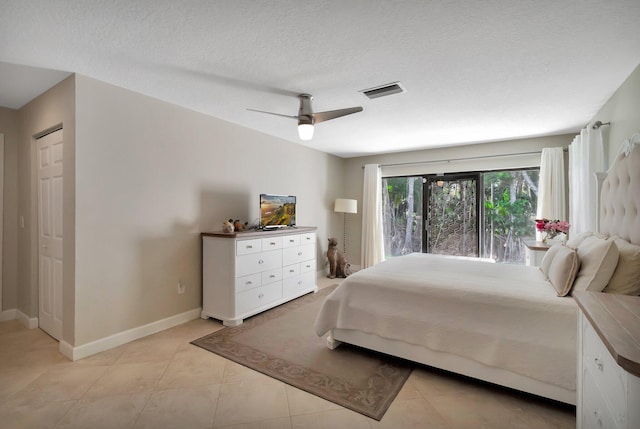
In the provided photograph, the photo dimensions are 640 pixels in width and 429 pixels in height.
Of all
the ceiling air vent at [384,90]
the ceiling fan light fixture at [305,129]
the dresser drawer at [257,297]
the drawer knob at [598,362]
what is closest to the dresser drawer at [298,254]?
the dresser drawer at [257,297]

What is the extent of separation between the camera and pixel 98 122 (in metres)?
2.55

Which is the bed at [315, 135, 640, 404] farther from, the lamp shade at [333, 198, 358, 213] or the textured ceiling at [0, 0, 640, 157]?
the lamp shade at [333, 198, 358, 213]

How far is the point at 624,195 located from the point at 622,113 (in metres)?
0.90

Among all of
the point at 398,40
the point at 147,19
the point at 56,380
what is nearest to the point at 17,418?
the point at 56,380

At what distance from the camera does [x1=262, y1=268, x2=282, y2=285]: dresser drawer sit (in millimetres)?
3568

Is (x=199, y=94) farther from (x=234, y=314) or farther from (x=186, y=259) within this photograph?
(x=234, y=314)

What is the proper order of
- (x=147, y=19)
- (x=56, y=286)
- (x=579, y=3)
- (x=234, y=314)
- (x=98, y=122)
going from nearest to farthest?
(x=579, y=3)
(x=147, y=19)
(x=98, y=122)
(x=56, y=286)
(x=234, y=314)

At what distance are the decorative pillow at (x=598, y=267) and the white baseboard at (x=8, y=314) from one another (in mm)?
5300

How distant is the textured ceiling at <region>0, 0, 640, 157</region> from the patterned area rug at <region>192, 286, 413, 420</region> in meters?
2.35

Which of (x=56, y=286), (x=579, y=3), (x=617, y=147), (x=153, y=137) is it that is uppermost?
(x=579, y=3)

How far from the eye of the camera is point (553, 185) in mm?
4090

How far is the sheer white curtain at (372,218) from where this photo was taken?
5.59m

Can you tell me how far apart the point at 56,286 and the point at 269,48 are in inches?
115

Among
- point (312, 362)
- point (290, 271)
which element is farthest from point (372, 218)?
point (312, 362)
